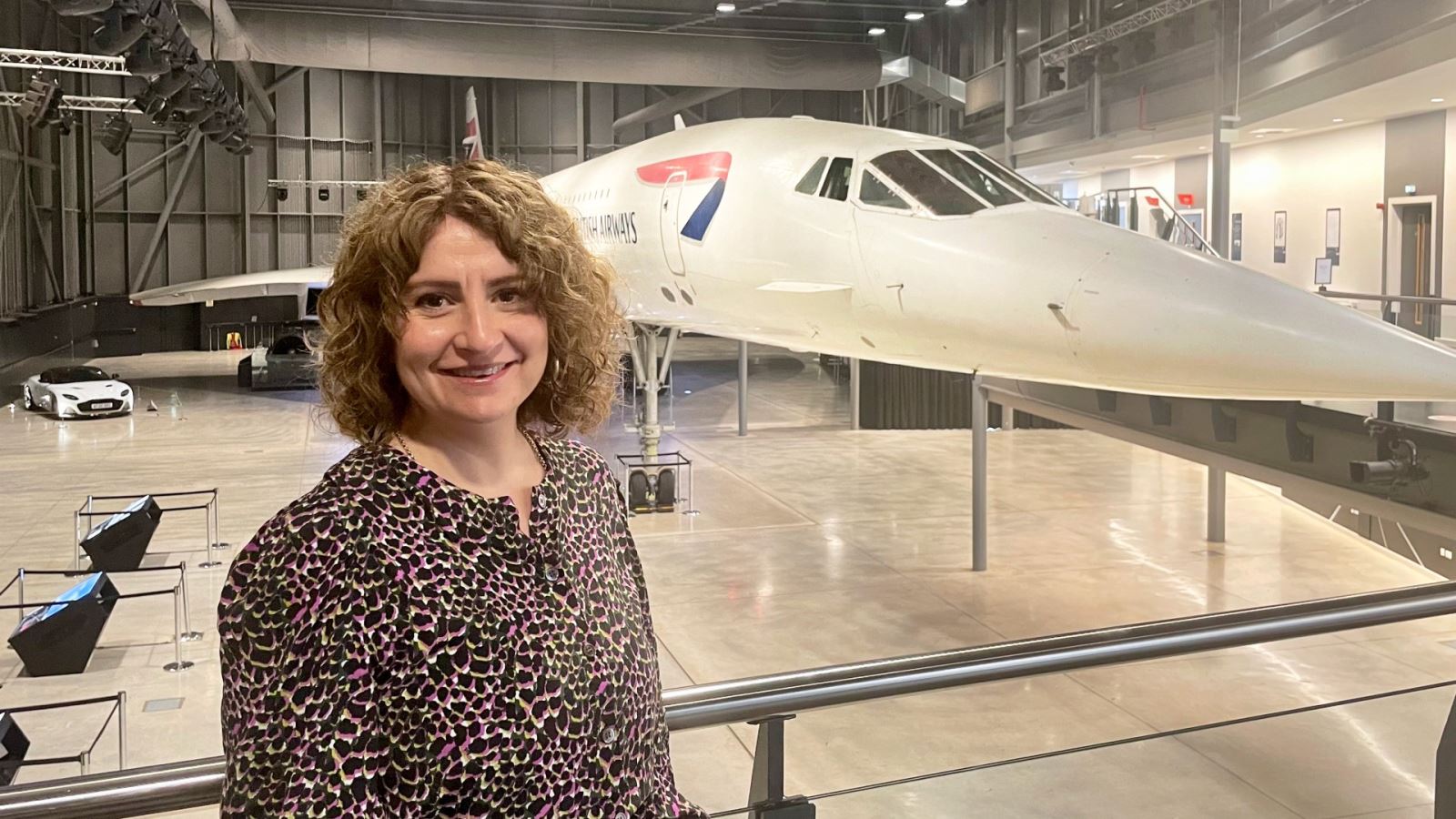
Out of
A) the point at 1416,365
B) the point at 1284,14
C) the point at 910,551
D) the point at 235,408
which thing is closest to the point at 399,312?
the point at 1416,365

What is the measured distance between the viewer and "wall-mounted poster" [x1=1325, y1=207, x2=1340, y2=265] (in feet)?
30.6

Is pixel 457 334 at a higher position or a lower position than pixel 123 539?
higher

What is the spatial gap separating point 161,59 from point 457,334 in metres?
12.7

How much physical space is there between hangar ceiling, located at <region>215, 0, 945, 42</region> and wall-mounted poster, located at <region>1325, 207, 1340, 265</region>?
555 centimetres

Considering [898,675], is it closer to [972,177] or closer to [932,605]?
[972,177]

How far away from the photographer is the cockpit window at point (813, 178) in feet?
22.0

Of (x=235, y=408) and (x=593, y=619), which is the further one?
(x=235, y=408)

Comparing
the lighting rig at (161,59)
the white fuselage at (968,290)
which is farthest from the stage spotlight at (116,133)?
the white fuselage at (968,290)

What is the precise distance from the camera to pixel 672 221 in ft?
26.2

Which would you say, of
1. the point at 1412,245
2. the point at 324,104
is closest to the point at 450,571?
the point at 1412,245

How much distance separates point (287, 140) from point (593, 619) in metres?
29.4

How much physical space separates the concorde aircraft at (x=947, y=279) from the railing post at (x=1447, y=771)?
1.90 metres

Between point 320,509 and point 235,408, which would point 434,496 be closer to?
point 320,509

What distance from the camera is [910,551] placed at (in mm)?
10453
